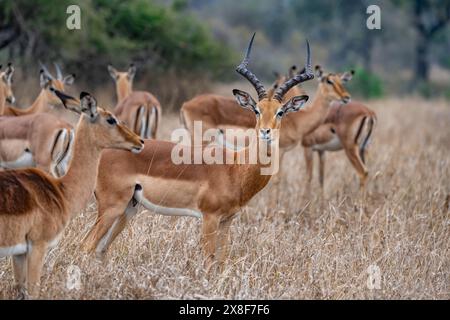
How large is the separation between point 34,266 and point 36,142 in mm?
3080

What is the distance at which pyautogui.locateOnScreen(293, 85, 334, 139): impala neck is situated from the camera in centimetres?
830

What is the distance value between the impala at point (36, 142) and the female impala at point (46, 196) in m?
2.41

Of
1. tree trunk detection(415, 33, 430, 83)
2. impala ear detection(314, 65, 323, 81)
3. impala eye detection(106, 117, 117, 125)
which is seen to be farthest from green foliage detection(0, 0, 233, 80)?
tree trunk detection(415, 33, 430, 83)

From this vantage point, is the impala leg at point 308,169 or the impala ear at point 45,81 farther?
the impala ear at point 45,81

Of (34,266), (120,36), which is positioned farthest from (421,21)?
(34,266)

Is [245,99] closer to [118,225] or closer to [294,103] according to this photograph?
[294,103]

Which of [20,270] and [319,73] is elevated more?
[319,73]

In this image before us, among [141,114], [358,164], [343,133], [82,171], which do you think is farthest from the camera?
[343,133]

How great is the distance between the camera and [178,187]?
505cm

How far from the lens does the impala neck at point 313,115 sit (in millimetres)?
8305

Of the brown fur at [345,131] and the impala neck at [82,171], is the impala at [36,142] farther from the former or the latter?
the brown fur at [345,131]

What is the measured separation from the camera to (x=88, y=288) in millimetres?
4188

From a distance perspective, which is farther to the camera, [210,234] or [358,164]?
[358,164]

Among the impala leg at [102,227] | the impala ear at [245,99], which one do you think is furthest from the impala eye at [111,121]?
the impala ear at [245,99]
